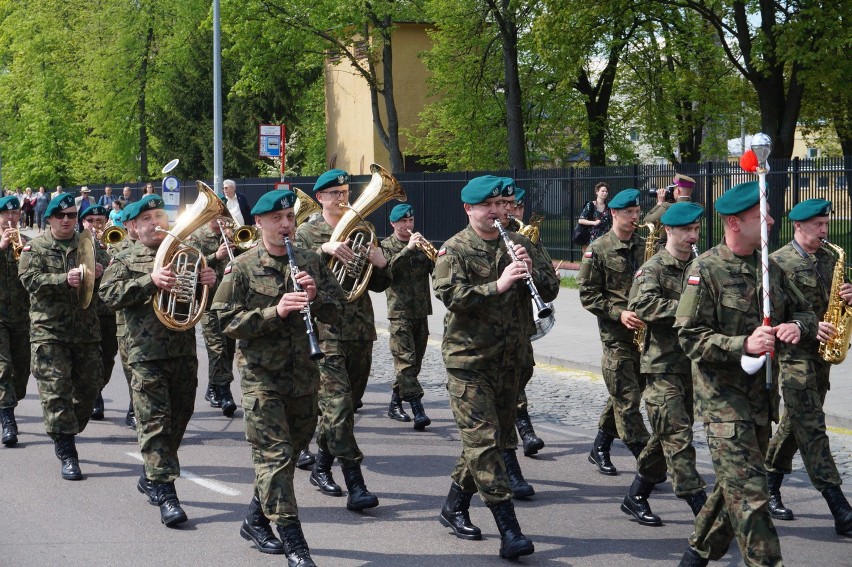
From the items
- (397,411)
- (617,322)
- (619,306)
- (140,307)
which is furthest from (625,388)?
(397,411)

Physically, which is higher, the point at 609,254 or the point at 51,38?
the point at 51,38

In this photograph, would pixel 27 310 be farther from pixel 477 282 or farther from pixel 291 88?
pixel 291 88

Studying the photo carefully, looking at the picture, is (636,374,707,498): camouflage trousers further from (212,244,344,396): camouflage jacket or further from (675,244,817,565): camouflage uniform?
(212,244,344,396): camouflage jacket

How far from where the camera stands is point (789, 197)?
19.7m

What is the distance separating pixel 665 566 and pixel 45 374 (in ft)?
16.8

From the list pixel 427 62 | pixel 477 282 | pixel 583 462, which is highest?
pixel 427 62

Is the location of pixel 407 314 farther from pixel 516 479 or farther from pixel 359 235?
pixel 516 479

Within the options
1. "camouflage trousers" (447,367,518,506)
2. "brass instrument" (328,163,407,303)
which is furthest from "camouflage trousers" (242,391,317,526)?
"brass instrument" (328,163,407,303)

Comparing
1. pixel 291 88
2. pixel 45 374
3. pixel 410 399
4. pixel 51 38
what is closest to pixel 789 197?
pixel 410 399

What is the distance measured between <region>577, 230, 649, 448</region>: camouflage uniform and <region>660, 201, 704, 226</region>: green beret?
3.41ft

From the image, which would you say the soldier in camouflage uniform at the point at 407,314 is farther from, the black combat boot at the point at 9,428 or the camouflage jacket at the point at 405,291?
the black combat boot at the point at 9,428

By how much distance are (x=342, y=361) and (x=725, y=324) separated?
3.42 m

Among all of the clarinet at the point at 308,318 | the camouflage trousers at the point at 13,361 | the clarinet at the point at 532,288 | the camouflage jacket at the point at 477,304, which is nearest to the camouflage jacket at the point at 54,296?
the camouflage trousers at the point at 13,361

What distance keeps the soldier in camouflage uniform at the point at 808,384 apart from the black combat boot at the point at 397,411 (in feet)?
14.0
